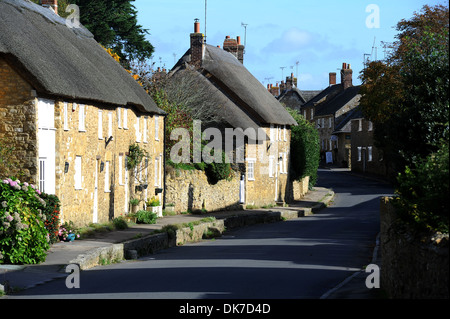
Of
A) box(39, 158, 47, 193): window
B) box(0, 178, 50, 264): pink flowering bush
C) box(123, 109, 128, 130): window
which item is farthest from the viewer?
box(123, 109, 128, 130): window

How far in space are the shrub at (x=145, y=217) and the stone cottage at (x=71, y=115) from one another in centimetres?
78

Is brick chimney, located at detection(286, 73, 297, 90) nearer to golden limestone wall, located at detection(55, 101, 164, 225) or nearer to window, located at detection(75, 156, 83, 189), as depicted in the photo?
golden limestone wall, located at detection(55, 101, 164, 225)

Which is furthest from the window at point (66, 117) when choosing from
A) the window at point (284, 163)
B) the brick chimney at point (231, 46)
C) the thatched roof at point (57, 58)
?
the brick chimney at point (231, 46)

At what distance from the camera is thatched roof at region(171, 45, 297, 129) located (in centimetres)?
4253

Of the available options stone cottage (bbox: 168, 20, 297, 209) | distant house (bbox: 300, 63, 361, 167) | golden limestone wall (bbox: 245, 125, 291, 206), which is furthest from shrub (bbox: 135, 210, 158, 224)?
distant house (bbox: 300, 63, 361, 167)

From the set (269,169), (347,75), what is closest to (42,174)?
(269,169)

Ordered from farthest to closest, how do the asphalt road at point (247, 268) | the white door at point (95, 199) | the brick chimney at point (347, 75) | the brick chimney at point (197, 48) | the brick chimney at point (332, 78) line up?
the brick chimney at point (332, 78)
the brick chimney at point (347, 75)
the brick chimney at point (197, 48)
the white door at point (95, 199)
the asphalt road at point (247, 268)

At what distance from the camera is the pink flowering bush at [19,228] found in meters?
17.4

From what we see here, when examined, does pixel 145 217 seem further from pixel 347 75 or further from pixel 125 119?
pixel 347 75

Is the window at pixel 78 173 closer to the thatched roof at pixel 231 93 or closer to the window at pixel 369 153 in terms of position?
the thatched roof at pixel 231 93

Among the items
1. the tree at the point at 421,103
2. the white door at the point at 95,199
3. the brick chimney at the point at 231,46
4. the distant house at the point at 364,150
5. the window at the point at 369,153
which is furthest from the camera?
the window at the point at 369,153

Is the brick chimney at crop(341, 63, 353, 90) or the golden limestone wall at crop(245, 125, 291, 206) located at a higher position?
the brick chimney at crop(341, 63, 353, 90)

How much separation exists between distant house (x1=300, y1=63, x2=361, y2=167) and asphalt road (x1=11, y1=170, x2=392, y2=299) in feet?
169

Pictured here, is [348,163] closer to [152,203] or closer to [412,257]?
[152,203]
